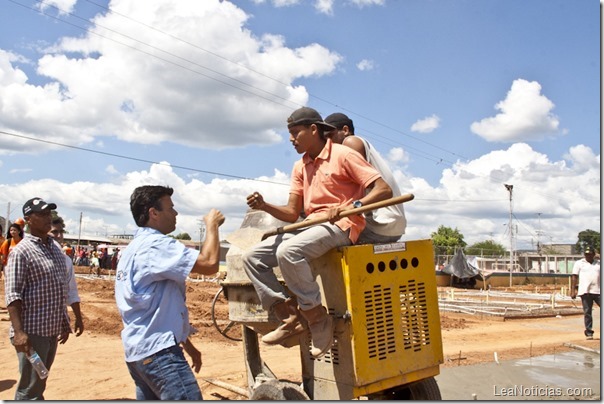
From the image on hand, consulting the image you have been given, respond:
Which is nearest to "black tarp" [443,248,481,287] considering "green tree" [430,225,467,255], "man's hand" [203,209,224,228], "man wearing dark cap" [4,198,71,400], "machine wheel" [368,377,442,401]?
"machine wheel" [368,377,442,401]

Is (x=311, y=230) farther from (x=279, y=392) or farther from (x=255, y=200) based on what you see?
(x=279, y=392)

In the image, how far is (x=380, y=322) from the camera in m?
3.90

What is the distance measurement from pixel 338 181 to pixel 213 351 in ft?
23.7

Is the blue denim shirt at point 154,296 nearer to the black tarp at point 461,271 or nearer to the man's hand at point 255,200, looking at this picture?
the man's hand at point 255,200

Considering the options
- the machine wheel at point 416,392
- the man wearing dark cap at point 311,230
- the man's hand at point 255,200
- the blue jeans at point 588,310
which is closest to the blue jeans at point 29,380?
the man wearing dark cap at point 311,230

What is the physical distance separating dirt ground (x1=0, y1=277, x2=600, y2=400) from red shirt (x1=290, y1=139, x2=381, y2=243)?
3.37 meters

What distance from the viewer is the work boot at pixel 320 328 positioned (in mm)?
3828

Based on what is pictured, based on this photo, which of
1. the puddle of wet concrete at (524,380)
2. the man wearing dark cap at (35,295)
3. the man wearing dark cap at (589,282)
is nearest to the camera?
the man wearing dark cap at (35,295)

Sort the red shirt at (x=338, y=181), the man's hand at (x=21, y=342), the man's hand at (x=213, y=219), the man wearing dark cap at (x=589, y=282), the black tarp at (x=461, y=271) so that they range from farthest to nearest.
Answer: the black tarp at (x=461, y=271), the man wearing dark cap at (x=589, y=282), the man's hand at (x=21, y=342), the red shirt at (x=338, y=181), the man's hand at (x=213, y=219)

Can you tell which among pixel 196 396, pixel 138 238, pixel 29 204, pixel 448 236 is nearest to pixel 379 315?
pixel 196 396

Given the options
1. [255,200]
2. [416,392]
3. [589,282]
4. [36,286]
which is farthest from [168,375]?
[589,282]

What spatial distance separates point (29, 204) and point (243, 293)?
1.97m

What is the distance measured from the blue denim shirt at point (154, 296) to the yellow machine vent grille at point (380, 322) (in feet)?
4.02

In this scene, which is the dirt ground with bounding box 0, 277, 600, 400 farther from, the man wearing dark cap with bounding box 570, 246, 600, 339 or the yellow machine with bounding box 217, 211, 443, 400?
the yellow machine with bounding box 217, 211, 443, 400
